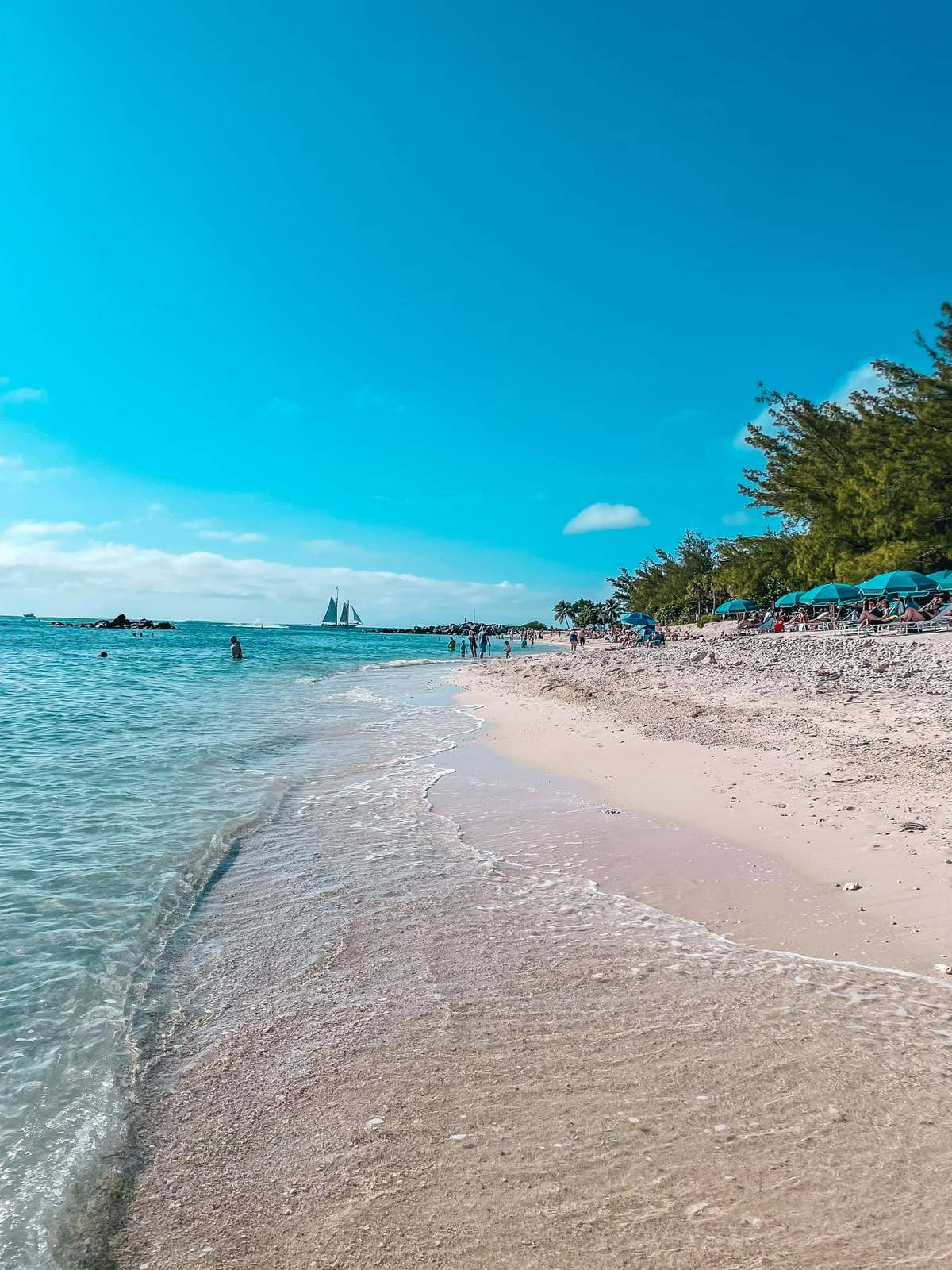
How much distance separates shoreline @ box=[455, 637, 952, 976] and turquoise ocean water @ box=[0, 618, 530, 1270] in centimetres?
418

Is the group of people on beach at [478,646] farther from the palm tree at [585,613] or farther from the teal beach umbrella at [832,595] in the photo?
the palm tree at [585,613]

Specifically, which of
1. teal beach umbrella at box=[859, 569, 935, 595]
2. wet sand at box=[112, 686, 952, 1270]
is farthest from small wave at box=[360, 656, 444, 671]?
wet sand at box=[112, 686, 952, 1270]

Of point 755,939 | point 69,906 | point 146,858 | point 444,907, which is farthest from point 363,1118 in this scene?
point 146,858

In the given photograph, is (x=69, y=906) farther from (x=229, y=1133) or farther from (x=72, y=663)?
(x=72, y=663)

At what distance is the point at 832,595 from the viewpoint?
125 feet

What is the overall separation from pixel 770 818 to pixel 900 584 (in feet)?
96.6

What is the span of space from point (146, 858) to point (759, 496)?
5899 cm

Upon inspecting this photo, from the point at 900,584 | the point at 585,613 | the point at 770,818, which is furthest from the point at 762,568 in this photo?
the point at 585,613

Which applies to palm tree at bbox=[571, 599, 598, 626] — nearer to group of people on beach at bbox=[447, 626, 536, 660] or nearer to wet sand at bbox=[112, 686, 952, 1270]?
group of people on beach at bbox=[447, 626, 536, 660]

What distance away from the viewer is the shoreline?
5.42 meters

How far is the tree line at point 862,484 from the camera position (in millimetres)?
39375

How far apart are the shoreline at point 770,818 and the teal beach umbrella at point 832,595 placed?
20239mm

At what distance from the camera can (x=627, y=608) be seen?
146 m

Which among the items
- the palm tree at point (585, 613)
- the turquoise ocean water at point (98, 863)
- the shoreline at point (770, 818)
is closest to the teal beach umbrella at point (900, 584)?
the shoreline at point (770, 818)
